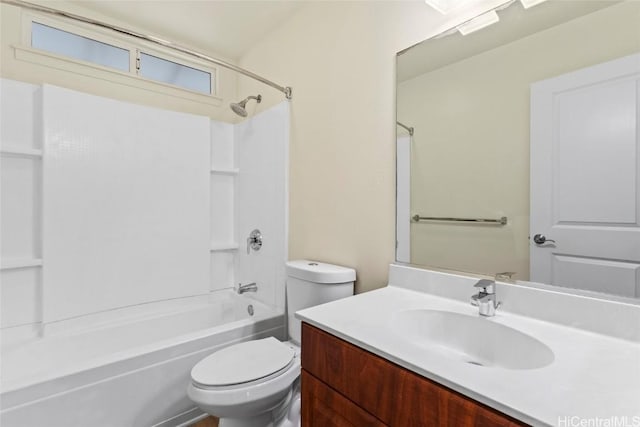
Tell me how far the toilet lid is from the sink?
0.62 meters

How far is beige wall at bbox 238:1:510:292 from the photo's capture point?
146 cm

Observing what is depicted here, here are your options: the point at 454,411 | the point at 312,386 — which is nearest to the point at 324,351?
the point at 312,386

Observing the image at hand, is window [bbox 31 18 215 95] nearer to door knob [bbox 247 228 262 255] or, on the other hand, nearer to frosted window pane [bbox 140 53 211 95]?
frosted window pane [bbox 140 53 211 95]

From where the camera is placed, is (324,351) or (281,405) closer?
(324,351)

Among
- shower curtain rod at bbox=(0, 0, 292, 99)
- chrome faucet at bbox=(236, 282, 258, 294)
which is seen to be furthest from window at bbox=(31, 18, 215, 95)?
chrome faucet at bbox=(236, 282, 258, 294)

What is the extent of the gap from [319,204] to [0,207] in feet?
6.00

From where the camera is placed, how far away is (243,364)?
1.36 metres

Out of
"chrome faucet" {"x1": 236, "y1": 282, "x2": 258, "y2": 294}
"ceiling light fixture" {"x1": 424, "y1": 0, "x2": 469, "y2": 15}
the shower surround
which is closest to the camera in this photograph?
"ceiling light fixture" {"x1": 424, "y1": 0, "x2": 469, "y2": 15}

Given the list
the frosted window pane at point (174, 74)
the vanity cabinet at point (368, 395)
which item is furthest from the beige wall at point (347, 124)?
the frosted window pane at point (174, 74)

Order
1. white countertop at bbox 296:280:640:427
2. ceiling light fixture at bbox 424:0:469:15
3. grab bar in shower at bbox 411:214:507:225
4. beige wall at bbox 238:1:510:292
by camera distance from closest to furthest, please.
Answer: white countertop at bbox 296:280:640:427 < grab bar in shower at bbox 411:214:507:225 < ceiling light fixture at bbox 424:0:469:15 < beige wall at bbox 238:1:510:292

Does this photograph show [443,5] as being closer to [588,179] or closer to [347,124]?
[347,124]

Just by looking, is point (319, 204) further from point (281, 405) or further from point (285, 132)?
point (281, 405)

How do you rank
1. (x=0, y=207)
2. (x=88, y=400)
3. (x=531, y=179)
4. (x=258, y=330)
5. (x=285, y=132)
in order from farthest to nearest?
(x=285, y=132) < (x=258, y=330) < (x=0, y=207) < (x=88, y=400) < (x=531, y=179)

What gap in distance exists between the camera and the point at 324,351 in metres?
0.93
